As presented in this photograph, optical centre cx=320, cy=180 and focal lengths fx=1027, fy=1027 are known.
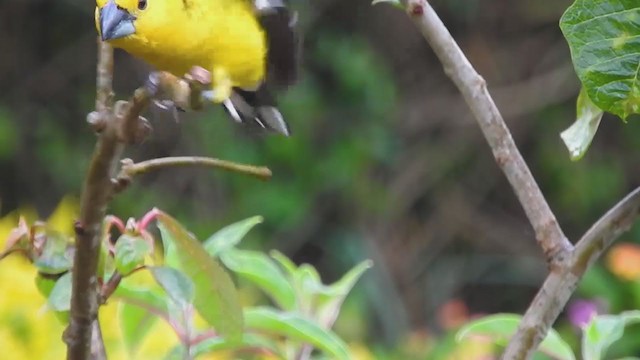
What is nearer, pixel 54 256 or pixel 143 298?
pixel 54 256

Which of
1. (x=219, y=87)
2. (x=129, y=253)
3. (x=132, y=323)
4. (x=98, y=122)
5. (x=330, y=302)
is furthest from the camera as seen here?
(x=330, y=302)

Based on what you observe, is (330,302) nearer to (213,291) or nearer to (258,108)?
(258,108)

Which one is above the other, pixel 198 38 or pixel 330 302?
pixel 198 38

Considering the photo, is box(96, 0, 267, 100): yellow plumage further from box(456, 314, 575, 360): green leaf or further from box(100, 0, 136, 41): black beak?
box(456, 314, 575, 360): green leaf

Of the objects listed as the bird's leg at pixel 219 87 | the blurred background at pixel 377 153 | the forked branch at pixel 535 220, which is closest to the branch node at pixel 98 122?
the bird's leg at pixel 219 87

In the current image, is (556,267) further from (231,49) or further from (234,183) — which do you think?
(234,183)

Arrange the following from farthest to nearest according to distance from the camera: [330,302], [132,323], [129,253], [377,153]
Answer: [377,153] → [330,302] → [132,323] → [129,253]

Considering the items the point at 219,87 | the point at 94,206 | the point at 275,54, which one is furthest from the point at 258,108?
the point at 94,206

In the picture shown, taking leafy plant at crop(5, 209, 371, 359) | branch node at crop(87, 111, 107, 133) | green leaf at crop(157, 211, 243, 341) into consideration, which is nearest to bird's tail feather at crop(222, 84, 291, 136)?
leafy plant at crop(5, 209, 371, 359)
